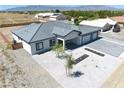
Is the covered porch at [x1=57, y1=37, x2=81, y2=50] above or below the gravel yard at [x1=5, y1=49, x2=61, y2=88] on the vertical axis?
above

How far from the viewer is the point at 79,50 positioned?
75.8ft

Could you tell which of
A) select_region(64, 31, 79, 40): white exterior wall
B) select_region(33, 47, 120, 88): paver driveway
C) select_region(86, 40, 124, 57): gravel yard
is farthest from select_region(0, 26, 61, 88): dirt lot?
select_region(86, 40, 124, 57): gravel yard

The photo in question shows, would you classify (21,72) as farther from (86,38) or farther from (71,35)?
(86,38)

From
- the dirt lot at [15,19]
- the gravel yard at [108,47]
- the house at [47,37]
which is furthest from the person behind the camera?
the dirt lot at [15,19]

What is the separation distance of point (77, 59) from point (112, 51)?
6.73m

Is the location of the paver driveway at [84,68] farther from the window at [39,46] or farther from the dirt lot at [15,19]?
the dirt lot at [15,19]

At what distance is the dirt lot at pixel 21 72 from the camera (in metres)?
14.0

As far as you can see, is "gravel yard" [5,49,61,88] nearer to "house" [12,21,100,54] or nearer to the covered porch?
"house" [12,21,100,54]

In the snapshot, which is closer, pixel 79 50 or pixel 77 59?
pixel 77 59

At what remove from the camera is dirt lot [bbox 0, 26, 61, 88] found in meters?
14.0

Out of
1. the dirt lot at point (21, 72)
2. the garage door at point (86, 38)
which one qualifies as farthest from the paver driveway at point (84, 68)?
the garage door at point (86, 38)

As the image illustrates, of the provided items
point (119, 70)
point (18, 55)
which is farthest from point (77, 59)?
point (18, 55)

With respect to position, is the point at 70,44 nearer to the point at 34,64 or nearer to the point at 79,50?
the point at 79,50

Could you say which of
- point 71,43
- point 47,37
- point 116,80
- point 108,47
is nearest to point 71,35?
point 71,43
